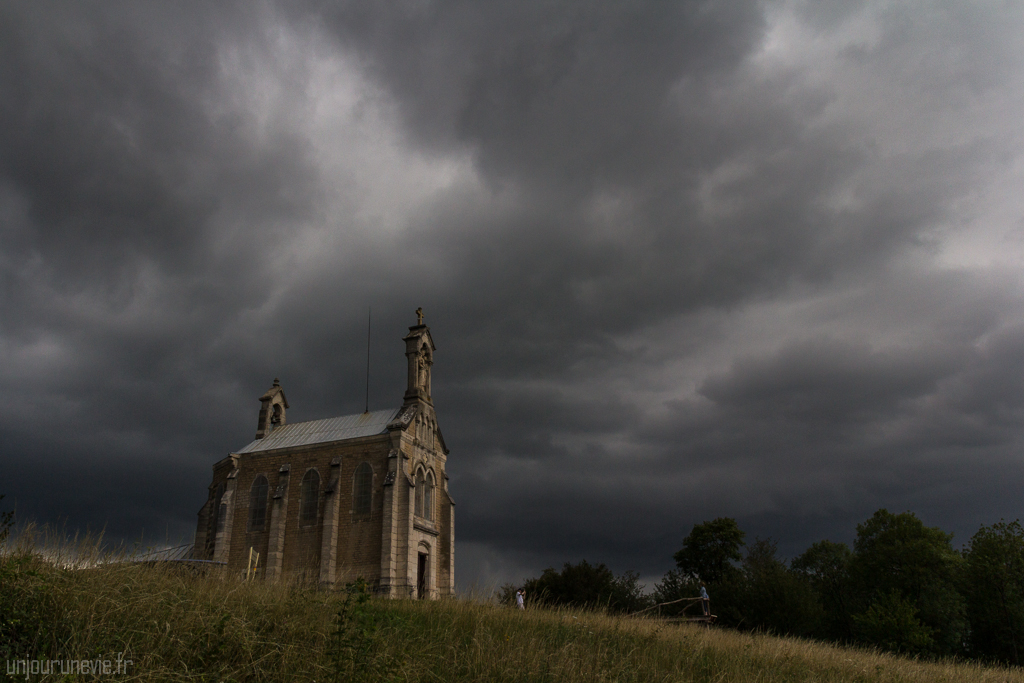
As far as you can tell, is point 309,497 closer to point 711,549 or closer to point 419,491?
point 419,491

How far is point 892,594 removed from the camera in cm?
3900

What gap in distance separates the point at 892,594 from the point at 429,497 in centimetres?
2918

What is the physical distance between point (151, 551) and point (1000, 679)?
21962 mm

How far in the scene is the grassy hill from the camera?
27.6 feet

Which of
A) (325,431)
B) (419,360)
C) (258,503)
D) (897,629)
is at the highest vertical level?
(419,360)

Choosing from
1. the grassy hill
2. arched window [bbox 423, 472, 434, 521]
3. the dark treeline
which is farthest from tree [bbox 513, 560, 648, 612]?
the grassy hill

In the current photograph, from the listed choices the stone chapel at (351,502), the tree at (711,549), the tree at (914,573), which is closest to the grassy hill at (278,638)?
the stone chapel at (351,502)

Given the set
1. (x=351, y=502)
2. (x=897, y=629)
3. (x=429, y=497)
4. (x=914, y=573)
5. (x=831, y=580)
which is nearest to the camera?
(x=351, y=502)

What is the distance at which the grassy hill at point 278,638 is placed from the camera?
8.41 metres

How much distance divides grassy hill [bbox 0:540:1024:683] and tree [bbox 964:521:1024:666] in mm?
35620

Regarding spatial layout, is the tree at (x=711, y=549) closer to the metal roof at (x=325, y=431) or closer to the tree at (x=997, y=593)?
the tree at (x=997, y=593)

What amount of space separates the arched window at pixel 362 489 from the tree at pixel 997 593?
3789 centimetres

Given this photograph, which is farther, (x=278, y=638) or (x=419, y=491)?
(x=419, y=491)

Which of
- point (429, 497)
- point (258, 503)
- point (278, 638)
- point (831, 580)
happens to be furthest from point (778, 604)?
point (278, 638)
